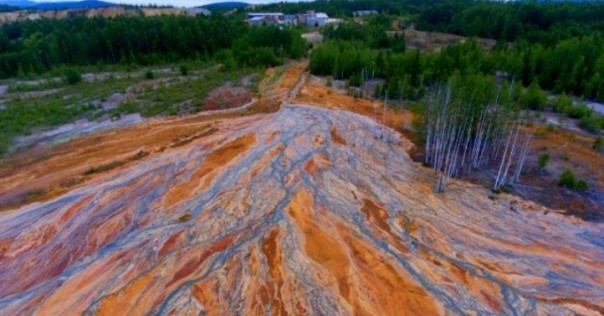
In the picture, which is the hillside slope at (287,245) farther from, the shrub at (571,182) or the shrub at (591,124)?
the shrub at (591,124)

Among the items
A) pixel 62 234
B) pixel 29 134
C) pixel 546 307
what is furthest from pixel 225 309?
pixel 29 134

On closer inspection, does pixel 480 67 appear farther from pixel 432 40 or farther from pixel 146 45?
pixel 146 45

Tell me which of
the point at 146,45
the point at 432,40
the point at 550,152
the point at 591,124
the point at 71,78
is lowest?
the point at 591,124

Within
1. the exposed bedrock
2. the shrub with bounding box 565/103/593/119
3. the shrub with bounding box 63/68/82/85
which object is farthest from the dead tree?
the shrub with bounding box 63/68/82/85

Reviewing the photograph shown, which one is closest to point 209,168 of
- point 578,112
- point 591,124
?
point 591,124

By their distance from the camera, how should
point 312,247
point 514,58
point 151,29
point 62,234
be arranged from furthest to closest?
point 151,29, point 514,58, point 62,234, point 312,247

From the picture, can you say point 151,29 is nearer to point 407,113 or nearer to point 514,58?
point 407,113
